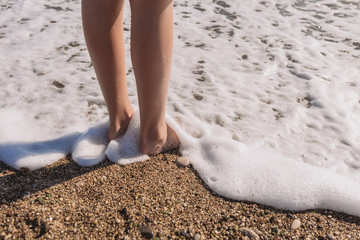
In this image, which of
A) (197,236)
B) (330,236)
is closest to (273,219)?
(330,236)

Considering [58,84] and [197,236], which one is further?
[58,84]

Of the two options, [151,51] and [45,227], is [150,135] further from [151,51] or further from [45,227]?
[45,227]

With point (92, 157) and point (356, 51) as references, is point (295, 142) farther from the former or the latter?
point (356, 51)

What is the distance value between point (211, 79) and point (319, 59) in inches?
50.4

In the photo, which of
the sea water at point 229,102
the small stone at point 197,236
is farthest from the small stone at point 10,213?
the small stone at point 197,236

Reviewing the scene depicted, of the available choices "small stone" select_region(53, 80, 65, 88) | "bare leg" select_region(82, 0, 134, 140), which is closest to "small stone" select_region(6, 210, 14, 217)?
"bare leg" select_region(82, 0, 134, 140)

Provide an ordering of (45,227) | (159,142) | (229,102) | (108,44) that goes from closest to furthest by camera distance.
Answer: (45,227)
(108,44)
(159,142)
(229,102)

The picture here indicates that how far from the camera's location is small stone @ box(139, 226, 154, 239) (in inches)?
57.2

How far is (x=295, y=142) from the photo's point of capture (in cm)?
220

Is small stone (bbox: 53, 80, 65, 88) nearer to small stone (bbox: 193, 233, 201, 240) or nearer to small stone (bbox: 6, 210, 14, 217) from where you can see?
small stone (bbox: 6, 210, 14, 217)

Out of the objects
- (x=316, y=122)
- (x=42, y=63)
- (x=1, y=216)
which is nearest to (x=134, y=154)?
(x=1, y=216)

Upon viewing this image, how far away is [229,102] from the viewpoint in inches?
103

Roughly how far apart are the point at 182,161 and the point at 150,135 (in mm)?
271

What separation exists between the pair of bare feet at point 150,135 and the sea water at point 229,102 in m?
0.05
